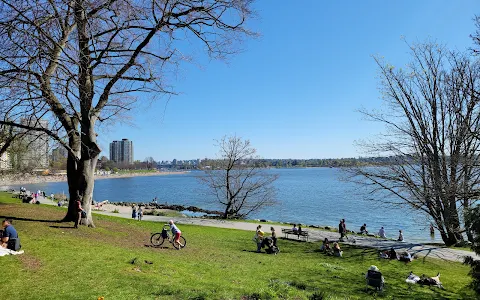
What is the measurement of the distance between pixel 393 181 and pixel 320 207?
28.3m

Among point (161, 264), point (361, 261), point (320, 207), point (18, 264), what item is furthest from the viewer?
point (320, 207)

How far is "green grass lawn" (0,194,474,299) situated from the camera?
732 cm

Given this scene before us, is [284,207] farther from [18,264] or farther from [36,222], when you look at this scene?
[18,264]

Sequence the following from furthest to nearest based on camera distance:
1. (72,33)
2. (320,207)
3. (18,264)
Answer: (320,207) < (72,33) < (18,264)

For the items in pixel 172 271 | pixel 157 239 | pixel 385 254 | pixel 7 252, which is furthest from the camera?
pixel 385 254

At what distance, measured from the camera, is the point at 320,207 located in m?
50.9

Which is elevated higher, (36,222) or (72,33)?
(72,33)

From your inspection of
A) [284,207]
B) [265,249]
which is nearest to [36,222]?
[265,249]

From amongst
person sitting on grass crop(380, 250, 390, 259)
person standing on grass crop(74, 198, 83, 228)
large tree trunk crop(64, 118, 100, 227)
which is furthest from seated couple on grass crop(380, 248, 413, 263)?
person standing on grass crop(74, 198, 83, 228)

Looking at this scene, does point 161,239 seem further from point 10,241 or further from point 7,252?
point 7,252

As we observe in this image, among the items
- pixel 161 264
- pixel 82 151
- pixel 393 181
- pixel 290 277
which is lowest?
pixel 290 277

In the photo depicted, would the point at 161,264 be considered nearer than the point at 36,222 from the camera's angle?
Yes

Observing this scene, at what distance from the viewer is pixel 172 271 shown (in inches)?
373

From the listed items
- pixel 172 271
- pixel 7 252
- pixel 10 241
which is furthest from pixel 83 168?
pixel 172 271
